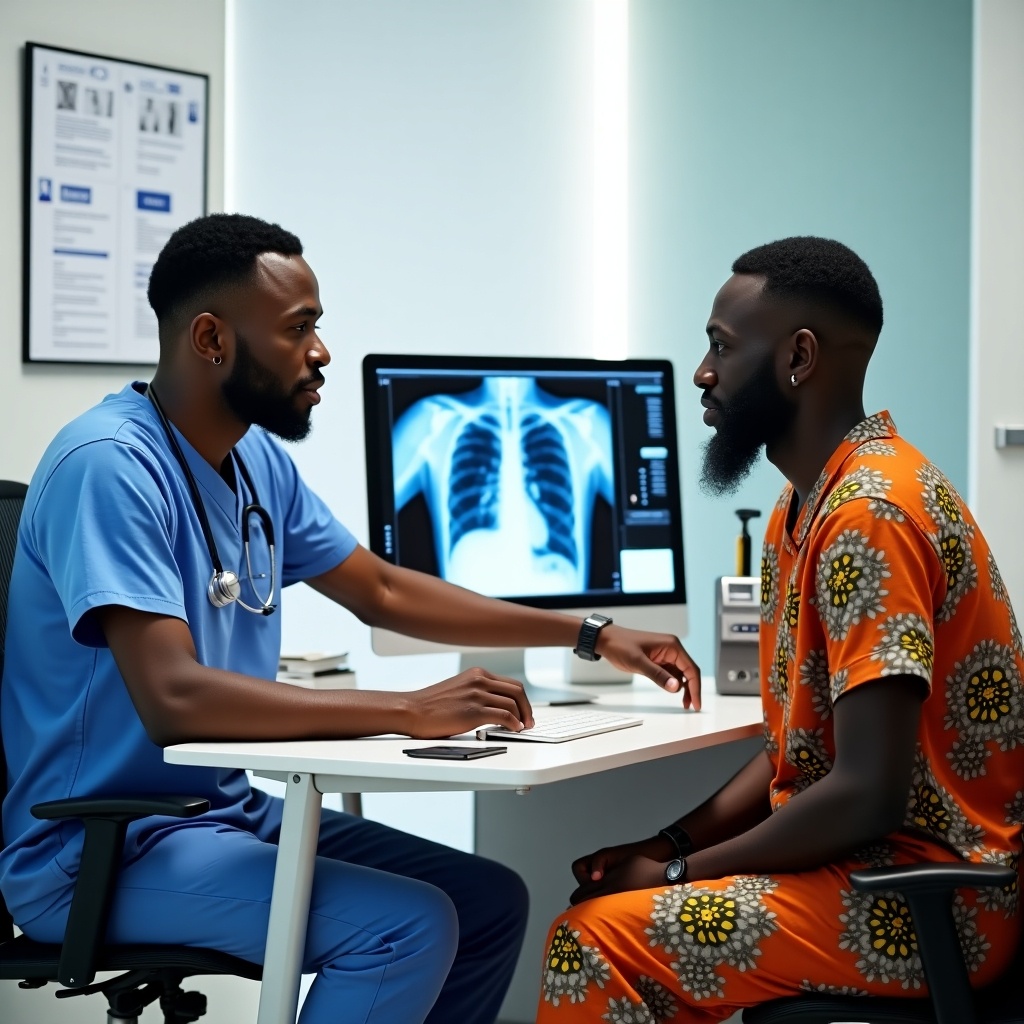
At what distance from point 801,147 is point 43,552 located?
2193 mm

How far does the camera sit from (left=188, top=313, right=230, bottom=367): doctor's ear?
1.73m

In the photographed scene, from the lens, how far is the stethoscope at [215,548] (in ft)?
5.47

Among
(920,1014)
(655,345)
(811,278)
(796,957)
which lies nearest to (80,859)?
(796,957)

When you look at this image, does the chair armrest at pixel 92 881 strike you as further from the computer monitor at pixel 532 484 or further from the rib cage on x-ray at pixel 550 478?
the rib cage on x-ray at pixel 550 478

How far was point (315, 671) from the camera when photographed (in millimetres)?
2227

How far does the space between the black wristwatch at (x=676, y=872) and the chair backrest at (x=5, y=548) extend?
30.3 inches

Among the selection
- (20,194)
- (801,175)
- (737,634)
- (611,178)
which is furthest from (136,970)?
(611,178)

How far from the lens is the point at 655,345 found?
11.3 feet

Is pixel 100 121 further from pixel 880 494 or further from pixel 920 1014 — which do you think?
pixel 920 1014

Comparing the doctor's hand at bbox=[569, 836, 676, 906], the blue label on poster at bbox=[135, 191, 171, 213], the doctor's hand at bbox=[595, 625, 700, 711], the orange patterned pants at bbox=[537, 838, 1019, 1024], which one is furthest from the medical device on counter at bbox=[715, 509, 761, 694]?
the blue label on poster at bbox=[135, 191, 171, 213]

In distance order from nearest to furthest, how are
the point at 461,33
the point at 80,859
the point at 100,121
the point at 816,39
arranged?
the point at 80,859 < the point at 100,121 < the point at 816,39 < the point at 461,33

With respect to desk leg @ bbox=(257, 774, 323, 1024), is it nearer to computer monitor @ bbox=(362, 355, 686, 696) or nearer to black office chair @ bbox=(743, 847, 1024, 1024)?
black office chair @ bbox=(743, 847, 1024, 1024)

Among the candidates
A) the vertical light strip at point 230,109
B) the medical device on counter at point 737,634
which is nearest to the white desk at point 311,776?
the medical device on counter at point 737,634

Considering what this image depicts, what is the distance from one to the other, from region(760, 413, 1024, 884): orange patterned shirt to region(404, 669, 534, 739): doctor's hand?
12.4 inches
